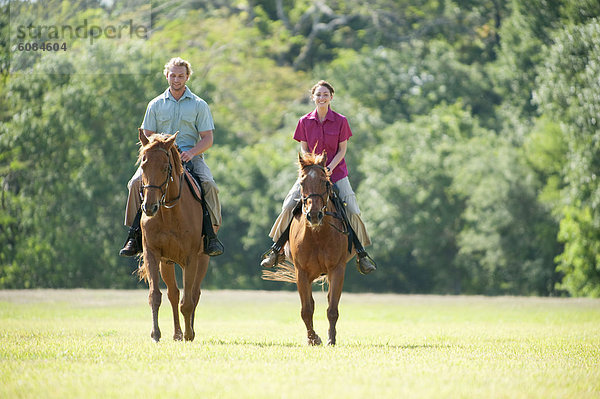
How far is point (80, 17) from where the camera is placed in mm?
Result: 44531

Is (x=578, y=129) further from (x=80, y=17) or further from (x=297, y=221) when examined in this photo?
(x=80, y=17)

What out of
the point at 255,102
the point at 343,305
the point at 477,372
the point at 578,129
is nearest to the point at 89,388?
the point at 477,372

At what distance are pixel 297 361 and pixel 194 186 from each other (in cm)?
388

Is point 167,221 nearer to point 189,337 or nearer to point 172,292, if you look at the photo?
point 172,292

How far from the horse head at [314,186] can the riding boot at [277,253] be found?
4.22ft

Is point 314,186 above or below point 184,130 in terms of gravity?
below

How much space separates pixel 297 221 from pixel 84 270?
101ft

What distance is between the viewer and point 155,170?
11.5 m

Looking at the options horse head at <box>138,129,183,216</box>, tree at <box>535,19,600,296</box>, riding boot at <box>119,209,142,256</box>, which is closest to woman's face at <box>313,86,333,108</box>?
horse head at <box>138,129,183,216</box>

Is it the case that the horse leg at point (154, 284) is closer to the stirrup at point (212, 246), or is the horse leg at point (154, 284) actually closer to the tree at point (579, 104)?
the stirrup at point (212, 246)

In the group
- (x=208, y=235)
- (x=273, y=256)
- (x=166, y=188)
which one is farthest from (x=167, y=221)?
(x=273, y=256)

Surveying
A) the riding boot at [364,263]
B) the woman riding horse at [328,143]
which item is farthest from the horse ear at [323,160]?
the riding boot at [364,263]

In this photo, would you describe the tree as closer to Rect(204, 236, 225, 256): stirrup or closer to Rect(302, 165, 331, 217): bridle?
Rect(302, 165, 331, 217): bridle

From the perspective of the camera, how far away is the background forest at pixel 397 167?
35688 mm
